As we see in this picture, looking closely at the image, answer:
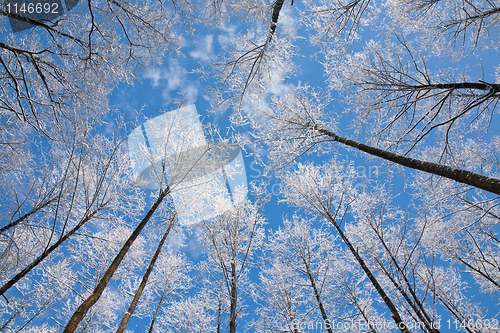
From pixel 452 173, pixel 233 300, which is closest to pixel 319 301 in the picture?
pixel 233 300

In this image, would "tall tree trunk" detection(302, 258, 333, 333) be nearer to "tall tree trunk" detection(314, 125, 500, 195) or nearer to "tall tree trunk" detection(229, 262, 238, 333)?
"tall tree trunk" detection(229, 262, 238, 333)

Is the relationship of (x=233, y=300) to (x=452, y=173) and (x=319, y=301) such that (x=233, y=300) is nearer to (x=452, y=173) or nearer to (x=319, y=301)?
(x=319, y=301)

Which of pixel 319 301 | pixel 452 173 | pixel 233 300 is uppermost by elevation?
pixel 319 301

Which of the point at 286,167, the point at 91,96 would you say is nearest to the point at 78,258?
the point at 91,96

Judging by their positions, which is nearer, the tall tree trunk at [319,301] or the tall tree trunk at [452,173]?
the tall tree trunk at [452,173]

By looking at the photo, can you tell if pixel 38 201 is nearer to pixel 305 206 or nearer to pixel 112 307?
pixel 305 206

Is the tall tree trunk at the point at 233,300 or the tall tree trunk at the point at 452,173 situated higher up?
the tall tree trunk at the point at 452,173

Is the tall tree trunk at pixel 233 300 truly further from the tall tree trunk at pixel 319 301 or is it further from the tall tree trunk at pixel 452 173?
the tall tree trunk at pixel 452 173

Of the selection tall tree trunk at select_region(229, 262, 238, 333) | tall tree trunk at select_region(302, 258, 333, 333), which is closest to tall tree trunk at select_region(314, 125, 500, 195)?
tall tree trunk at select_region(229, 262, 238, 333)

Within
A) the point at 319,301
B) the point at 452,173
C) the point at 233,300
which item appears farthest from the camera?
the point at 319,301

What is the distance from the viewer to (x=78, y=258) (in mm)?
8469

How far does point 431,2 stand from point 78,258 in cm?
1374

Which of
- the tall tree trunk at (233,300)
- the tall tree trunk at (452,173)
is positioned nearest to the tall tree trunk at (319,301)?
the tall tree trunk at (233,300)

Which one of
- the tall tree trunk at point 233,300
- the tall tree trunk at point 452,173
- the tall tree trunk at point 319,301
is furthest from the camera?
the tall tree trunk at point 319,301
